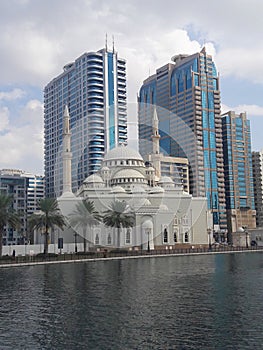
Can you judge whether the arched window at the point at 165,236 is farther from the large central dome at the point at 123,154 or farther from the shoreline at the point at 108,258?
the large central dome at the point at 123,154

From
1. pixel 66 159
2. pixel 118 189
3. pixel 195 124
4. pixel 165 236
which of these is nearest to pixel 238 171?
pixel 195 124

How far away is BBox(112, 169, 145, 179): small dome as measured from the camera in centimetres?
9988

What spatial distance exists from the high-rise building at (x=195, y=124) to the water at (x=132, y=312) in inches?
4244

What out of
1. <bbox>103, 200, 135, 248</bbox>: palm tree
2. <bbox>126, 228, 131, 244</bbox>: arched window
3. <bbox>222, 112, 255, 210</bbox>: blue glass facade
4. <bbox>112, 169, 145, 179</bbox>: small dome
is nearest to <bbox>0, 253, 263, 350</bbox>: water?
<bbox>103, 200, 135, 248</bbox>: palm tree

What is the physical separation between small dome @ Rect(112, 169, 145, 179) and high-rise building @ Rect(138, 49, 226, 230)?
49.7m

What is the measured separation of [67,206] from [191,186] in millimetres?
67756

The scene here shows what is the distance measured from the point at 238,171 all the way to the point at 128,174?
232 feet

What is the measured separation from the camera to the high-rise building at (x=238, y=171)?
506 ft

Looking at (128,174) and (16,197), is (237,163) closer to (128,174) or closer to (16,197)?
(128,174)

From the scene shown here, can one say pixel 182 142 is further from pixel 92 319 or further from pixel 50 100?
pixel 92 319

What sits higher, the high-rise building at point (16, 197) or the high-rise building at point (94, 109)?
the high-rise building at point (94, 109)

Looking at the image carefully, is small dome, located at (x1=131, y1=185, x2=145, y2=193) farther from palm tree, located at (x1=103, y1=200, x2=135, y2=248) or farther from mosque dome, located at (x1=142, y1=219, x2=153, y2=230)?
mosque dome, located at (x1=142, y1=219, x2=153, y2=230)

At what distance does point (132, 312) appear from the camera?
25969mm

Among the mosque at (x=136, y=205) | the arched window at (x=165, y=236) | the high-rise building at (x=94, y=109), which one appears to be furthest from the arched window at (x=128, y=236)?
the high-rise building at (x=94, y=109)
